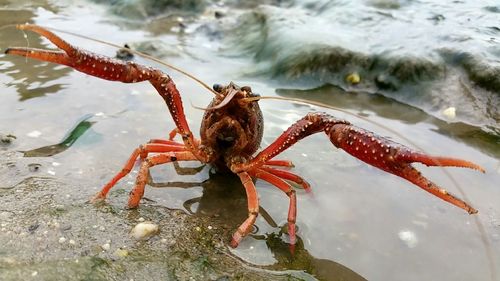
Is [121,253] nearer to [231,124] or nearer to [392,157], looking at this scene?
[231,124]

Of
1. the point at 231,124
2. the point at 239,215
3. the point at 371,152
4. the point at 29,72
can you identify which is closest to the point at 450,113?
the point at 371,152

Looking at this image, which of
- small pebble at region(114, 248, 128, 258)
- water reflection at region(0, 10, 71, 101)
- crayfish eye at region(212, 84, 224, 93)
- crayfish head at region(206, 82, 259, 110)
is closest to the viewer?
small pebble at region(114, 248, 128, 258)

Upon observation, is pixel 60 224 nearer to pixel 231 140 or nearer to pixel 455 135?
pixel 231 140

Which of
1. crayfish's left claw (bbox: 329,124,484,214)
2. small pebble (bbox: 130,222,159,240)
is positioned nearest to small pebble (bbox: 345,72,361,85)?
crayfish's left claw (bbox: 329,124,484,214)

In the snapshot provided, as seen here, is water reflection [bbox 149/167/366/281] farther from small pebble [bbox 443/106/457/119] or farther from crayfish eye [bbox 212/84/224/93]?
small pebble [bbox 443/106/457/119]

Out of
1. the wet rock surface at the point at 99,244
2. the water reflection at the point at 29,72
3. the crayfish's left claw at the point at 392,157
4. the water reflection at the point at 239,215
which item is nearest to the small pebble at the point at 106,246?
the wet rock surface at the point at 99,244

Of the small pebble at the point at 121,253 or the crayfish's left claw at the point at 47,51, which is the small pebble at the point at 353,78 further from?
the small pebble at the point at 121,253

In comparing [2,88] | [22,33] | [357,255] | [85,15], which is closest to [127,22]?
[85,15]

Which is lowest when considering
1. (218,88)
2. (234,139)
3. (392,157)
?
(234,139)
